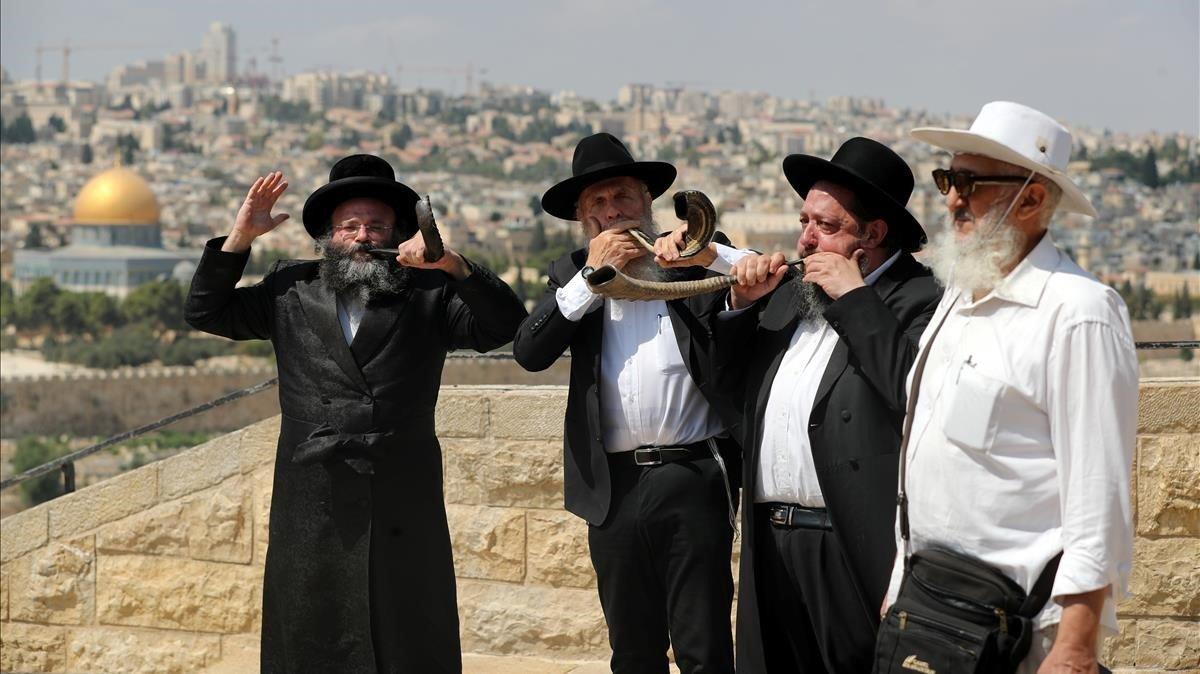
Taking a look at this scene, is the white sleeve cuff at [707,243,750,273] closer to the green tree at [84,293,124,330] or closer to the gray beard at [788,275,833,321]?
the gray beard at [788,275,833,321]

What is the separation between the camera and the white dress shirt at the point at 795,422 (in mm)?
3146

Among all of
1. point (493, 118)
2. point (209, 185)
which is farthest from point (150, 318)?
point (493, 118)

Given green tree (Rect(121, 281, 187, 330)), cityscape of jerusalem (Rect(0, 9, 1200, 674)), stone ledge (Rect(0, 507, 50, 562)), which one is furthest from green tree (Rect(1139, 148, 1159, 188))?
stone ledge (Rect(0, 507, 50, 562))

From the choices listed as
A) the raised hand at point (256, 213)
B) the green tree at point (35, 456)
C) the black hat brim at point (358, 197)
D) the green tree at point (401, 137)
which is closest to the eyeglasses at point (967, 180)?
the black hat brim at point (358, 197)

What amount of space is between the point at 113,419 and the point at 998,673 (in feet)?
240

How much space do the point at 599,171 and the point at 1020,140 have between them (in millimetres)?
1198

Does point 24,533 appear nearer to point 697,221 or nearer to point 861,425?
point 697,221

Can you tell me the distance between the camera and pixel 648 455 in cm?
351

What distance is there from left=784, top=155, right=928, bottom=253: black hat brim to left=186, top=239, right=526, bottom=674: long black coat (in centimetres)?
77

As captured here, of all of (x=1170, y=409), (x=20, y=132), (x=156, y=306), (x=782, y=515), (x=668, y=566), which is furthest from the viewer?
(x=20, y=132)

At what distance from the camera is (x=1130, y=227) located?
109m

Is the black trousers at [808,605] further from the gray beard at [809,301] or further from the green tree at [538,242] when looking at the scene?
the green tree at [538,242]

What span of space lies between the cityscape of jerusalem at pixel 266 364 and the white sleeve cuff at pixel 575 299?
1.04 metres

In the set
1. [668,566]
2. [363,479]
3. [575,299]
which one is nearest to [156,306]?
[363,479]
